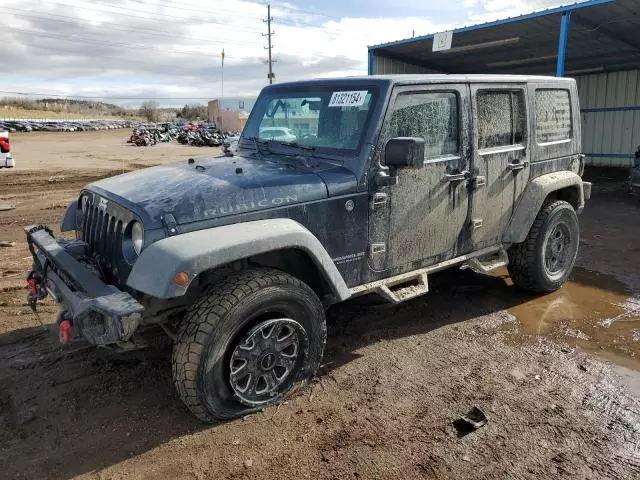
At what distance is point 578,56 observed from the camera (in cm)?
1558

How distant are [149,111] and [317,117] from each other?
101098 mm

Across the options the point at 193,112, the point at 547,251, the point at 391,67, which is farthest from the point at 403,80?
the point at 193,112

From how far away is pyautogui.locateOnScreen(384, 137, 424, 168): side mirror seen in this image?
340 centimetres

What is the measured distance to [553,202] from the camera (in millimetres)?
5230

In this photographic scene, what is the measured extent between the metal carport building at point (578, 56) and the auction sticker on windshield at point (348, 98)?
8669 millimetres

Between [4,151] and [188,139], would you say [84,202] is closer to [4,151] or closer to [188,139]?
[4,151]

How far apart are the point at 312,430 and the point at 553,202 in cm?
Answer: 347

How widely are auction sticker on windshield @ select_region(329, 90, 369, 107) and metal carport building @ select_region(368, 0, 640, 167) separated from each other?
28.4 feet

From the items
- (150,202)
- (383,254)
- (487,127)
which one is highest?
(487,127)

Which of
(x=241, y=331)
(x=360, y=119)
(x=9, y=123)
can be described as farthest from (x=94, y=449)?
(x=9, y=123)

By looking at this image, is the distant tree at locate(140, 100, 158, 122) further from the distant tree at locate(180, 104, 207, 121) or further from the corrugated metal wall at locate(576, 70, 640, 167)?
the corrugated metal wall at locate(576, 70, 640, 167)

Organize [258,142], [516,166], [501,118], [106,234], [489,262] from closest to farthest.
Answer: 1. [106,234]
2. [258,142]
3. [501,118]
4. [516,166]
5. [489,262]

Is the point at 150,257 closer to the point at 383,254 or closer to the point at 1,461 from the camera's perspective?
the point at 1,461

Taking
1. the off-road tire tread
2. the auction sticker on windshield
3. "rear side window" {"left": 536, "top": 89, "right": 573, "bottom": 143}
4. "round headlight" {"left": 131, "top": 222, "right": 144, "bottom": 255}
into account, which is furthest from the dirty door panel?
Answer: "round headlight" {"left": 131, "top": 222, "right": 144, "bottom": 255}
